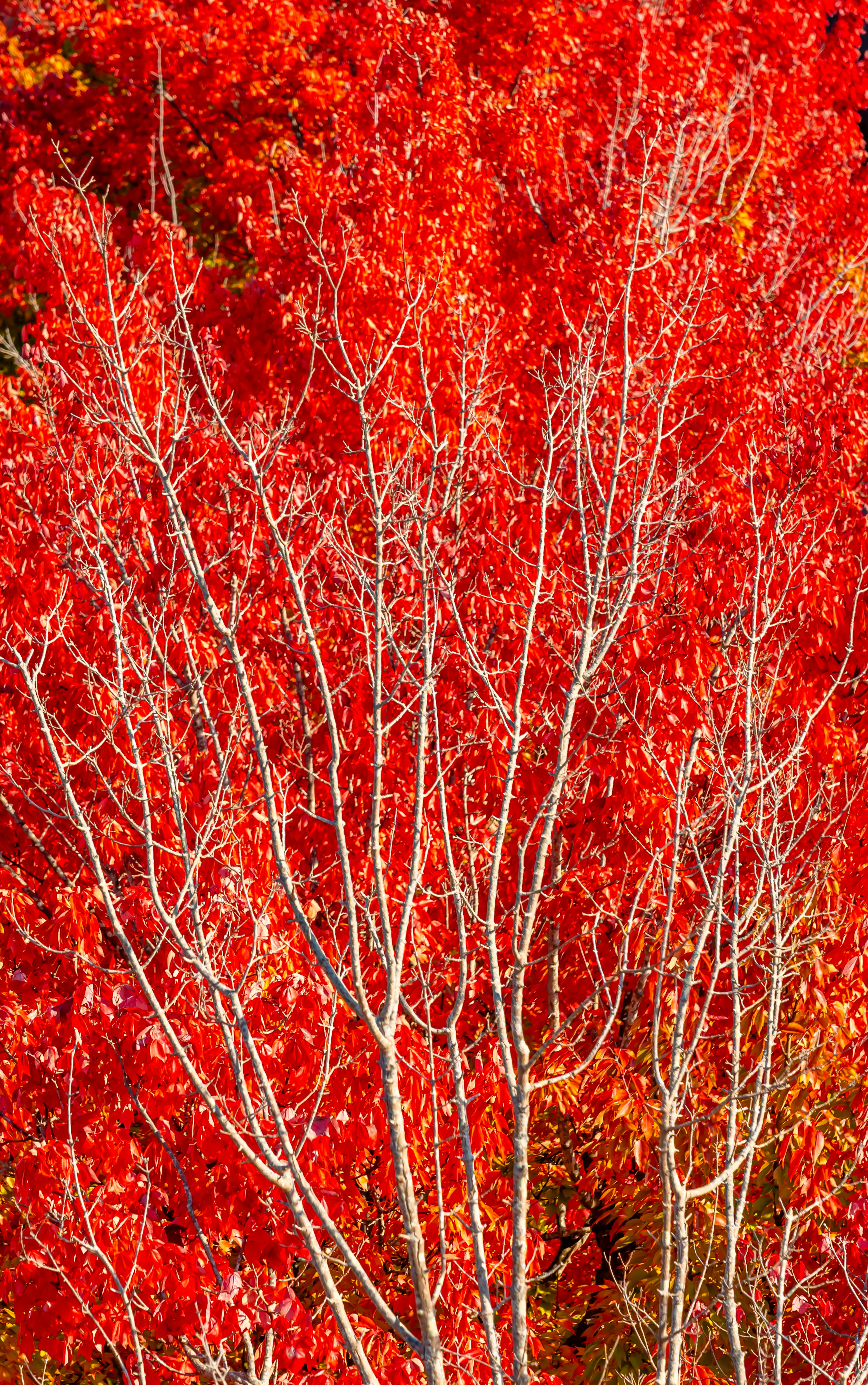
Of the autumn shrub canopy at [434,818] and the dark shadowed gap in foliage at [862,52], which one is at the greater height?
the dark shadowed gap in foliage at [862,52]

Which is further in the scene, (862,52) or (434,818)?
(862,52)

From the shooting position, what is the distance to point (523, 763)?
7363 mm

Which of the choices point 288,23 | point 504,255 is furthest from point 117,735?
point 288,23

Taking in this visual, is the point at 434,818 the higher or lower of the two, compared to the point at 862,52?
lower

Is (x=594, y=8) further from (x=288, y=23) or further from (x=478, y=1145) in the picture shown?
(x=478, y=1145)

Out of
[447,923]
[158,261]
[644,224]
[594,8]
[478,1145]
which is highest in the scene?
[594,8]

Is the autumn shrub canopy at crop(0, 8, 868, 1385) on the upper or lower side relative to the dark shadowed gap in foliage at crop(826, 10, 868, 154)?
lower

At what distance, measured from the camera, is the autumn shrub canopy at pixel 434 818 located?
15.8 ft

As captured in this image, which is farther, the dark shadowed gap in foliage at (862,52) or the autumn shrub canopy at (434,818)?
the dark shadowed gap in foliage at (862,52)

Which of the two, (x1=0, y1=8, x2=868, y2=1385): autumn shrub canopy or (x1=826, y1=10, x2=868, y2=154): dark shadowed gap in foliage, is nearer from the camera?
(x1=0, y1=8, x2=868, y2=1385): autumn shrub canopy

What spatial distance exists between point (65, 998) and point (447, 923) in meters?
2.12

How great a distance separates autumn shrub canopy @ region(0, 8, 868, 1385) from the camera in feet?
15.8

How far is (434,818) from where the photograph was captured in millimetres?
7523

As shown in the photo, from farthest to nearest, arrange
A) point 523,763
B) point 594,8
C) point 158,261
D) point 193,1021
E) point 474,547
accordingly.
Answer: point 594,8 < point 158,261 < point 474,547 < point 523,763 < point 193,1021
